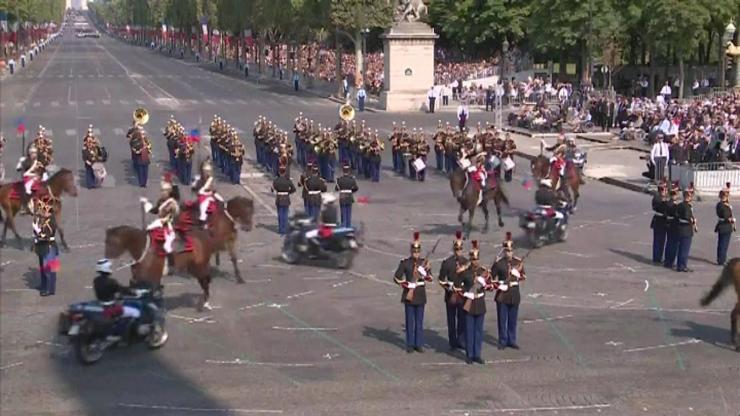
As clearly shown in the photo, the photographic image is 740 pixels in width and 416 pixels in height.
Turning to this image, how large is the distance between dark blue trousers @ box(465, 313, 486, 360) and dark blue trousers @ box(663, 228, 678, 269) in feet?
24.3

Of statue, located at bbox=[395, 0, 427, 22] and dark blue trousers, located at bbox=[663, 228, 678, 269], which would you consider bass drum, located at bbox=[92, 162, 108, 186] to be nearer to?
dark blue trousers, located at bbox=[663, 228, 678, 269]

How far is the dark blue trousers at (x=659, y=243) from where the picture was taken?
70.2ft

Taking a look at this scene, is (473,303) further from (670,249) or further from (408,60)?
(408,60)

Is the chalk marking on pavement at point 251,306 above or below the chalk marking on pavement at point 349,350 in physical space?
below

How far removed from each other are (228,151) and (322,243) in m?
12.1

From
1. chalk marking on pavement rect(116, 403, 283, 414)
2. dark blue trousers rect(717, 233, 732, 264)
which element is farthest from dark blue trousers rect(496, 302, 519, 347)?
dark blue trousers rect(717, 233, 732, 264)

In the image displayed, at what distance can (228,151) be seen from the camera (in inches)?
1281

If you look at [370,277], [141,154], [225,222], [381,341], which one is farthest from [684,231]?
[141,154]

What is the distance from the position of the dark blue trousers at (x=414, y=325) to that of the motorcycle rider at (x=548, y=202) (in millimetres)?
8285

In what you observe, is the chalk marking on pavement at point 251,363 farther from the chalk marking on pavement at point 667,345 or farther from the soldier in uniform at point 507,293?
the chalk marking on pavement at point 667,345

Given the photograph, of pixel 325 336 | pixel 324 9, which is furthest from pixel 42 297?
pixel 324 9

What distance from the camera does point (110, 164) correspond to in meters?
37.1

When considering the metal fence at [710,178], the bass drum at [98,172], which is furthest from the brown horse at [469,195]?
the bass drum at [98,172]

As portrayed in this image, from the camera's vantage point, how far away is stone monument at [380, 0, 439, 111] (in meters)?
59.5
